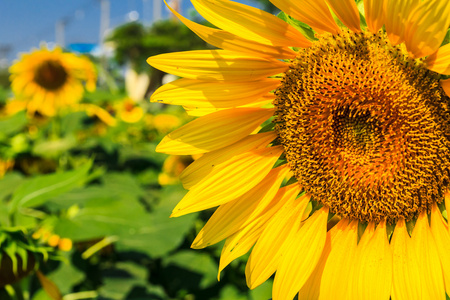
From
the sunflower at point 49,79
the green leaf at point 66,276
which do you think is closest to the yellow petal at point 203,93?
the green leaf at point 66,276

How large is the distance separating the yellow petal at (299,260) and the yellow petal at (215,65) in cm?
40

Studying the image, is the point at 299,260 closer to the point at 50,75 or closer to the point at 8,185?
the point at 8,185

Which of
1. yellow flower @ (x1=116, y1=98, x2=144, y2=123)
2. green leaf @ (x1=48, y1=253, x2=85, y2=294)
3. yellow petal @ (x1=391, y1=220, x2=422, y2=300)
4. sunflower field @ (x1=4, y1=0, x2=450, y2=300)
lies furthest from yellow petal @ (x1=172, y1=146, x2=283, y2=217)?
yellow flower @ (x1=116, y1=98, x2=144, y2=123)

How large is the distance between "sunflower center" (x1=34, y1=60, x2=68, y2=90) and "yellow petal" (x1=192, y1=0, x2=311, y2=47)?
348cm

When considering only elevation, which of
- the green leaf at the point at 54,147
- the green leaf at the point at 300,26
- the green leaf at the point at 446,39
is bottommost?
the green leaf at the point at 54,147

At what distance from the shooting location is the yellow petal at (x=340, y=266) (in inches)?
44.1

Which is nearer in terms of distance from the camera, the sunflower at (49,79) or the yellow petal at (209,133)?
the yellow petal at (209,133)

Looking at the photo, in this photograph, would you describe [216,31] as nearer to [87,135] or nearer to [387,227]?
[387,227]

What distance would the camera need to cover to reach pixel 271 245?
1205mm

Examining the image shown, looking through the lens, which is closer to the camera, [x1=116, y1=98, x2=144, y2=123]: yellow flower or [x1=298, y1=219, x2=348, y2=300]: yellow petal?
[x1=298, y1=219, x2=348, y2=300]: yellow petal

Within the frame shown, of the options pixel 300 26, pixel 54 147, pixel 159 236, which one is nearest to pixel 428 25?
pixel 300 26

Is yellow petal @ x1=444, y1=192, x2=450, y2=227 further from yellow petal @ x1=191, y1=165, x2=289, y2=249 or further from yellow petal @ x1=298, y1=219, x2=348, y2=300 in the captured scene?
yellow petal @ x1=191, y1=165, x2=289, y2=249

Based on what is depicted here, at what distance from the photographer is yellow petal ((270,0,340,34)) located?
1.04m

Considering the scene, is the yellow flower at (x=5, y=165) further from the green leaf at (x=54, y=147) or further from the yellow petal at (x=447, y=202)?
the yellow petal at (x=447, y=202)
